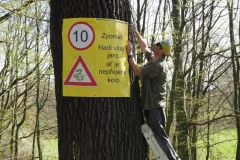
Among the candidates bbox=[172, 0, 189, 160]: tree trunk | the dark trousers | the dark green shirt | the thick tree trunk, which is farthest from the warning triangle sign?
bbox=[172, 0, 189, 160]: tree trunk

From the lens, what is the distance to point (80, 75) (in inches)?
119

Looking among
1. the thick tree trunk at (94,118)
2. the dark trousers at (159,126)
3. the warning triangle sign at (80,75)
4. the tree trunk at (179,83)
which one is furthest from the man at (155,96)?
the tree trunk at (179,83)

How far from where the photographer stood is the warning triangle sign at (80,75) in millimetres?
3018

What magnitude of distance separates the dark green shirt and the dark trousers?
0.25ft

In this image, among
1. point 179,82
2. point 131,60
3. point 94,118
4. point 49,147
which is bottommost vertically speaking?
point 49,147

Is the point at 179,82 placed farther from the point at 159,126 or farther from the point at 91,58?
the point at 91,58

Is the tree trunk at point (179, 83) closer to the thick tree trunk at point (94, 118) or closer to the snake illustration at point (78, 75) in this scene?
the thick tree trunk at point (94, 118)

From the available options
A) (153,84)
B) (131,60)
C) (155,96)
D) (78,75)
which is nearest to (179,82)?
(153,84)

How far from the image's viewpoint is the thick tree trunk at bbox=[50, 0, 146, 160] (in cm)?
299

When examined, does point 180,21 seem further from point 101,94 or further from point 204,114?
point 101,94

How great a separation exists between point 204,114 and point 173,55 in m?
2.52

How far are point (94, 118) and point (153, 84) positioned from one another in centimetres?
85

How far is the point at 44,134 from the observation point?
1482cm

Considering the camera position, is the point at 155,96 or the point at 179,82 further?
the point at 179,82
